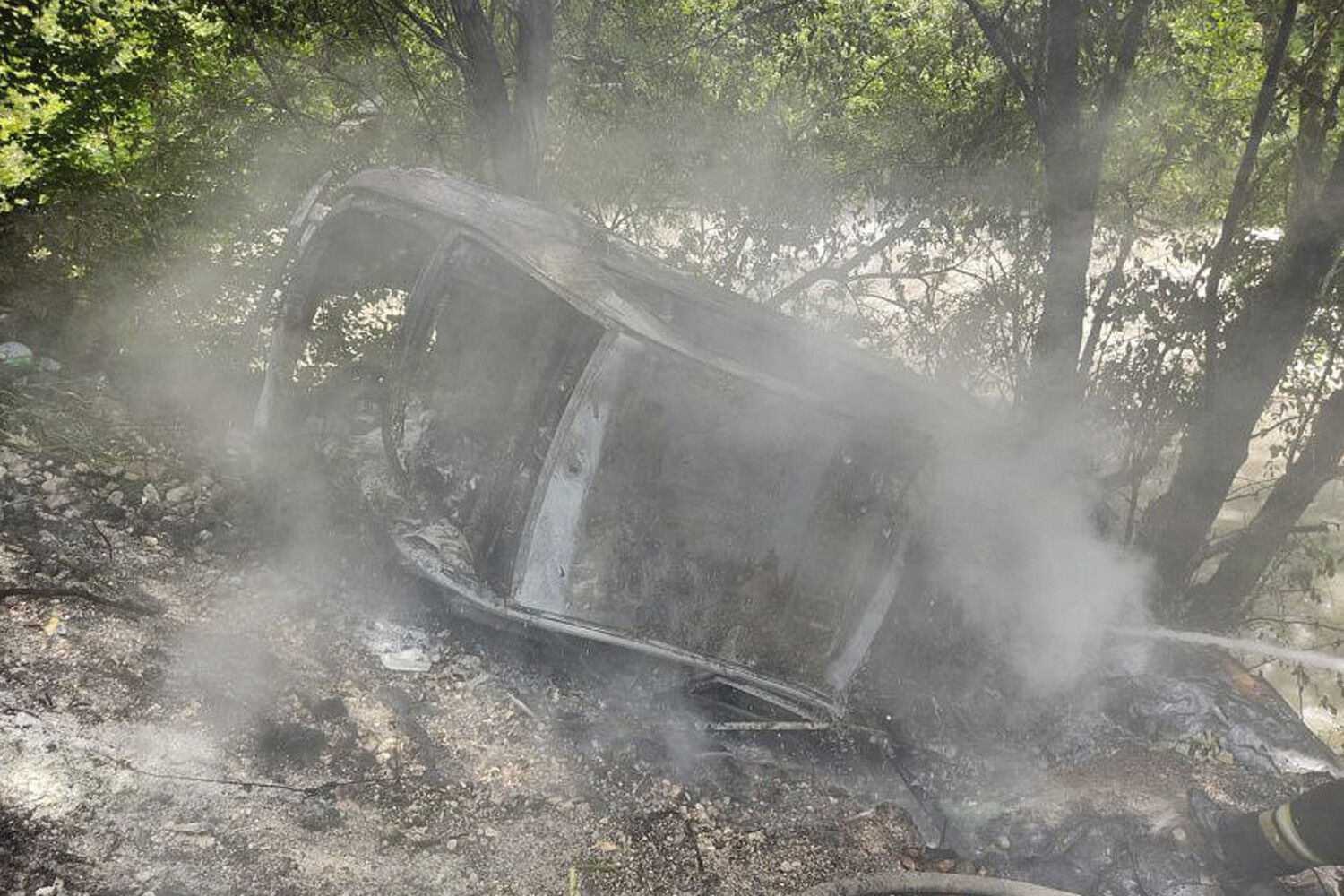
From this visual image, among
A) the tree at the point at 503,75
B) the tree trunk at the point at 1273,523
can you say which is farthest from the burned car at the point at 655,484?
the tree trunk at the point at 1273,523

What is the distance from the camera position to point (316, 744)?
11.0 feet

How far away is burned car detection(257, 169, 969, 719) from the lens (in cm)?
331

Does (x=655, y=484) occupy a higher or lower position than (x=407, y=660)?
→ higher

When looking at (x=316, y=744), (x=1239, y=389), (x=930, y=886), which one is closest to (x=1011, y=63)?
(x=1239, y=389)

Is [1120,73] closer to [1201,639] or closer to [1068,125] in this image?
[1068,125]

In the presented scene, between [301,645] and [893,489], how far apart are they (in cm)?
293

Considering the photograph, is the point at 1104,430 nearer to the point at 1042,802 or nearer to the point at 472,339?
the point at 1042,802

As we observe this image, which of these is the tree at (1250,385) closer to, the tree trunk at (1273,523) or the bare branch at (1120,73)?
the tree trunk at (1273,523)

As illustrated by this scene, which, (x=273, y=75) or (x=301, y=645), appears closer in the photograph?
(x=301, y=645)

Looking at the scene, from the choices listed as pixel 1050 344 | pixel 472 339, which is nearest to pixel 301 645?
pixel 472 339

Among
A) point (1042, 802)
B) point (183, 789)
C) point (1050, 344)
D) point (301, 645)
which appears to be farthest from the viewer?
point (1050, 344)

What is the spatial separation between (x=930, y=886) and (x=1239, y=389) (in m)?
3.59

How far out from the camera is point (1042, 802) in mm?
3664

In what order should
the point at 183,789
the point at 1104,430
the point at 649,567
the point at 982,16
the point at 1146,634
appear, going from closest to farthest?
1. the point at 183,789
2. the point at 649,567
3. the point at 1146,634
4. the point at 982,16
5. the point at 1104,430
